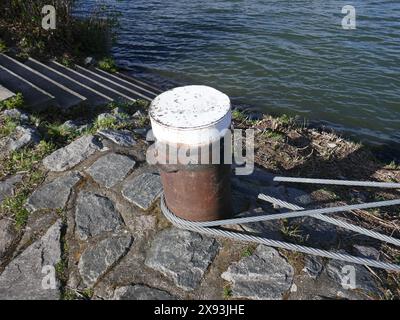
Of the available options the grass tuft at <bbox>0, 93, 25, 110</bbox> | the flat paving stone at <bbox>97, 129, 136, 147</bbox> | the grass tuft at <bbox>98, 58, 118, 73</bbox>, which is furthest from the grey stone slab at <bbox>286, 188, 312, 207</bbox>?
the grass tuft at <bbox>98, 58, 118, 73</bbox>

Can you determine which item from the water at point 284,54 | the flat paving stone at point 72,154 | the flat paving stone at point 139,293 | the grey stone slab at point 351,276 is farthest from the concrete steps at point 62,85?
the grey stone slab at point 351,276

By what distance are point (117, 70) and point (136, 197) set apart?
23.3ft

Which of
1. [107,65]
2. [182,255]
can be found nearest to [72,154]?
[182,255]

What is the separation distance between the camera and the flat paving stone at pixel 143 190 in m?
3.63

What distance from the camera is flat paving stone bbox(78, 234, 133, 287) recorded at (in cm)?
312

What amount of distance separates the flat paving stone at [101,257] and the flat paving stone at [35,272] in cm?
22

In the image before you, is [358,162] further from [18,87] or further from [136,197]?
[18,87]

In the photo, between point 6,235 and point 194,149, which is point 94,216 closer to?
point 6,235

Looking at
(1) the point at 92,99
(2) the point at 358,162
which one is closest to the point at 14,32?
(1) the point at 92,99

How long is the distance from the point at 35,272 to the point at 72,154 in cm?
143

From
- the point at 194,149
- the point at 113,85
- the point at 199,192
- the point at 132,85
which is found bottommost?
the point at 132,85

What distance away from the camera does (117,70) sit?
33.2ft

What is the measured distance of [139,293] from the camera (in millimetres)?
2988

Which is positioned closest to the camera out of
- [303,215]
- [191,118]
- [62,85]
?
[191,118]
